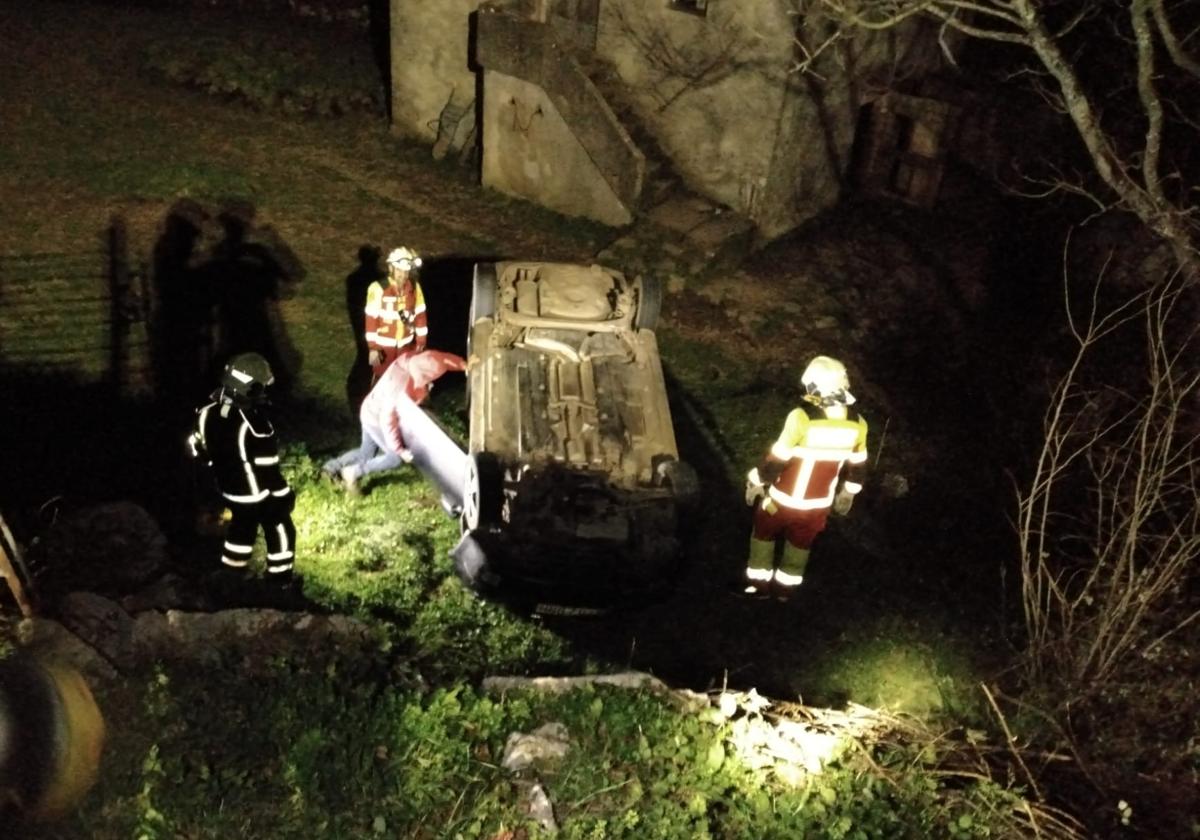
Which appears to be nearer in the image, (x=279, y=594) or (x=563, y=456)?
(x=563, y=456)

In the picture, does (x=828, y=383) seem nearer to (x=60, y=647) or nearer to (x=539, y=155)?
(x=60, y=647)

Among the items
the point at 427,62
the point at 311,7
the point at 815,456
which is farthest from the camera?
the point at 311,7

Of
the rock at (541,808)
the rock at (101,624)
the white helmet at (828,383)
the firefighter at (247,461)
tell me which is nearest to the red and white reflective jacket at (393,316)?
the firefighter at (247,461)

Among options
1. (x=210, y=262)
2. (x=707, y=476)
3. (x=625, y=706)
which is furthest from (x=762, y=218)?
(x=625, y=706)

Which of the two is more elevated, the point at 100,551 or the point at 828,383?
the point at 828,383

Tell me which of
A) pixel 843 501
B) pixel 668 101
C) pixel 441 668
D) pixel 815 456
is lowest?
pixel 441 668

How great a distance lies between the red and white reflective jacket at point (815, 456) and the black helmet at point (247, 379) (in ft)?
10.2

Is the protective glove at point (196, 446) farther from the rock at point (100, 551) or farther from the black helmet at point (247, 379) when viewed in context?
the rock at point (100, 551)

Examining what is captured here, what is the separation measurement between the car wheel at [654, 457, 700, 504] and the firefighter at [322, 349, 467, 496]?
1803 millimetres

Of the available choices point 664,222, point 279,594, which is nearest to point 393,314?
point 279,594

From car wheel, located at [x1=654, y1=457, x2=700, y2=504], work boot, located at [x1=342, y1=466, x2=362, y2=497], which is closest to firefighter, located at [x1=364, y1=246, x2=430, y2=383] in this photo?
work boot, located at [x1=342, y1=466, x2=362, y2=497]

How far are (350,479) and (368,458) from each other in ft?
0.73

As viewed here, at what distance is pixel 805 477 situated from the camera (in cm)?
614

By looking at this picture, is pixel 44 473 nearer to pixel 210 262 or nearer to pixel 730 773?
pixel 210 262
